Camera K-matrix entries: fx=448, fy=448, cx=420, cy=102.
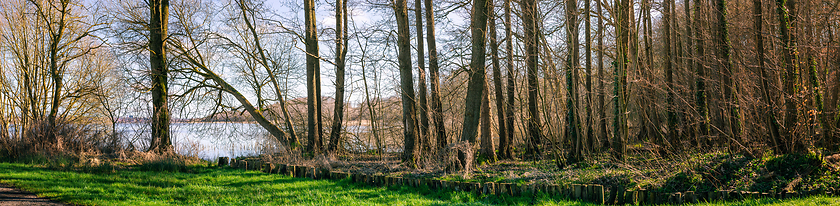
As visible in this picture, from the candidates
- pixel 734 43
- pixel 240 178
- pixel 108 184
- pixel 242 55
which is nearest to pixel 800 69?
pixel 734 43

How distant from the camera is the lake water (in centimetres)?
1129

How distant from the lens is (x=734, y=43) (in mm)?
8102

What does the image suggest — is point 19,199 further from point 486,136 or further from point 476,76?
point 486,136

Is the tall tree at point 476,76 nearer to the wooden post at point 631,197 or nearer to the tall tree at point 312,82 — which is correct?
the wooden post at point 631,197

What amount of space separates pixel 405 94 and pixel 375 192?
3.08 m

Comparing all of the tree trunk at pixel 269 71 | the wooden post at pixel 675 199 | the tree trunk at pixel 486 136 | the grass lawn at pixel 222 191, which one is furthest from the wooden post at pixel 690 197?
the tree trunk at pixel 269 71

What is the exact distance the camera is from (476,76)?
852cm

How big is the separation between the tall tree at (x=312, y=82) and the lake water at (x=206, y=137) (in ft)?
3.85

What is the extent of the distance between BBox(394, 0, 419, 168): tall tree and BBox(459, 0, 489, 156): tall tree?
1.19 metres

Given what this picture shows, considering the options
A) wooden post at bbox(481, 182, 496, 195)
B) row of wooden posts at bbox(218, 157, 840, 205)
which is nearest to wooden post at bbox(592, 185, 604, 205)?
row of wooden posts at bbox(218, 157, 840, 205)

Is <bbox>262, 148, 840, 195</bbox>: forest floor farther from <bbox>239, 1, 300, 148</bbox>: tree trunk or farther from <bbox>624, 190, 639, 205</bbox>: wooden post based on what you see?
<bbox>239, 1, 300, 148</bbox>: tree trunk

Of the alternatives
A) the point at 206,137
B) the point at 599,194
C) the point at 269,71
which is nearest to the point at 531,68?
the point at 599,194

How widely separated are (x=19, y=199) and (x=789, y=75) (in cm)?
1091

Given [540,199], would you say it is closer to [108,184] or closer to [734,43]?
[734,43]
